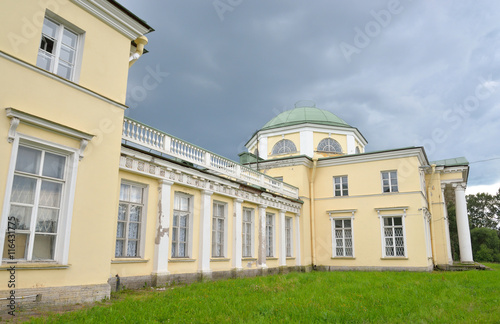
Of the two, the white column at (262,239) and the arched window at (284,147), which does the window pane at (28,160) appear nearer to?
the white column at (262,239)

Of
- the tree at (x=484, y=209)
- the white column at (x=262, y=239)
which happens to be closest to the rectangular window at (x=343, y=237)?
the white column at (x=262, y=239)

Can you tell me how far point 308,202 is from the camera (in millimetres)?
22812

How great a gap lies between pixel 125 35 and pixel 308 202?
51.7 ft

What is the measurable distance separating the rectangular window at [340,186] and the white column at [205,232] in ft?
36.8

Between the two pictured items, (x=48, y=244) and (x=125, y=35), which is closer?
(x=48, y=244)

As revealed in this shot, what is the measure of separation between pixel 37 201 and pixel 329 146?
872 inches

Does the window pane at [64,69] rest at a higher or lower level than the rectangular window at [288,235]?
higher

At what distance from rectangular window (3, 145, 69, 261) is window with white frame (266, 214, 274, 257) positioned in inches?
475

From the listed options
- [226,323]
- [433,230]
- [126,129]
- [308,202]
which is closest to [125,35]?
[126,129]

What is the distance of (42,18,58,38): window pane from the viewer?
8141 mm

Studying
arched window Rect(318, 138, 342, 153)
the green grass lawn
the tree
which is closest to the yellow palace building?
the green grass lawn

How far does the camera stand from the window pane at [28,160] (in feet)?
23.9

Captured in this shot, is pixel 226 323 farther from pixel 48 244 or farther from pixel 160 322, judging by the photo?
pixel 48 244

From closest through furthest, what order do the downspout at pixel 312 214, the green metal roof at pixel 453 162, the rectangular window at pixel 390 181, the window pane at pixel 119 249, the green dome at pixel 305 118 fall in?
the window pane at pixel 119 249, the rectangular window at pixel 390 181, the downspout at pixel 312 214, the green metal roof at pixel 453 162, the green dome at pixel 305 118
